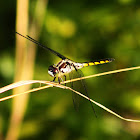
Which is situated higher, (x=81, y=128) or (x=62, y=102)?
(x=62, y=102)

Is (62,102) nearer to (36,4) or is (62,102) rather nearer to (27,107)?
(27,107)

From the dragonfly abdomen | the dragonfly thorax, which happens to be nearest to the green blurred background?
the dragonfly abdomen

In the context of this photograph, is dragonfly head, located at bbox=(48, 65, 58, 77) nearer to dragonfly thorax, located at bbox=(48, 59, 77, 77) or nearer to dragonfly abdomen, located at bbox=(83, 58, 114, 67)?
dragonfly thorax, located at bbox=(48, 59, 77, 77)

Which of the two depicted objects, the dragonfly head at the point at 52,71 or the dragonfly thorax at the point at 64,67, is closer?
the dragonfly head at the point at 52,71

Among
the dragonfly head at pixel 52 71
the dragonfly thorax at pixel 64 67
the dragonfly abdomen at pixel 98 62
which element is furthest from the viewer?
the dragonfly abdomen at pixel 98 62

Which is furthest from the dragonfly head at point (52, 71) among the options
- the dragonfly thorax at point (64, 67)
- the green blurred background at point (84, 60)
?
the green blurred background at point (84, 60)

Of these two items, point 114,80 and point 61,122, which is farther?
point 114,80

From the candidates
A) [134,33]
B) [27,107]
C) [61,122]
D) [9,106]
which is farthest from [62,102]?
[134,33]

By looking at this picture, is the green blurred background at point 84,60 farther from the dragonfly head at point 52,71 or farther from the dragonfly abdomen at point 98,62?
the dragonfly head at point 52,71

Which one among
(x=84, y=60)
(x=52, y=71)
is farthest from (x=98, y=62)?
(x=52, y=71)
